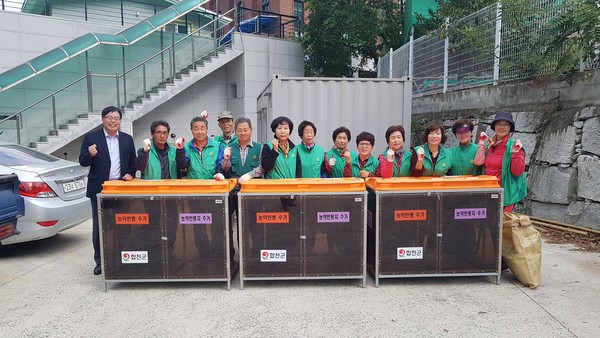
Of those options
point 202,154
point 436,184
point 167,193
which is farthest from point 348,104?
point 167,193

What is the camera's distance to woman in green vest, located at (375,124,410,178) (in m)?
4.63

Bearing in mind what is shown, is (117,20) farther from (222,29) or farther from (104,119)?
(104,119)

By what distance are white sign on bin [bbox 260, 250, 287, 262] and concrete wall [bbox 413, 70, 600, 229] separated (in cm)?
463

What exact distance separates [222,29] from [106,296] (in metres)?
12.5

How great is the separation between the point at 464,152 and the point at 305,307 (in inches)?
96.9

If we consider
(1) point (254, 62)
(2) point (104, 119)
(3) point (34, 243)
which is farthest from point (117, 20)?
(2) point (104, 119)

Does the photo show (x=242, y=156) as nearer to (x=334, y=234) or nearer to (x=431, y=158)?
(x=334, y=234)

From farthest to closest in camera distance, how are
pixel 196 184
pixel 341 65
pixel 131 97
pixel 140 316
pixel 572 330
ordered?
pixel 341 65 → pixel 131 97 → pixel 196 184 → pixel 140 316 → pixel 572 330

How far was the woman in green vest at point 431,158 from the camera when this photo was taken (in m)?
4.64

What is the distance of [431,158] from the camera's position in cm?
471

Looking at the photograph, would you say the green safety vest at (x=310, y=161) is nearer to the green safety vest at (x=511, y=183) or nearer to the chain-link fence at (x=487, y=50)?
the green safety vest at (x=511, y=183)

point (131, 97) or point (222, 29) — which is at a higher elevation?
point (222, 29)

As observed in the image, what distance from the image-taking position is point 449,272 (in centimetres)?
430

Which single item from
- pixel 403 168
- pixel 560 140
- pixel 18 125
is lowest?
pixel 403 168
